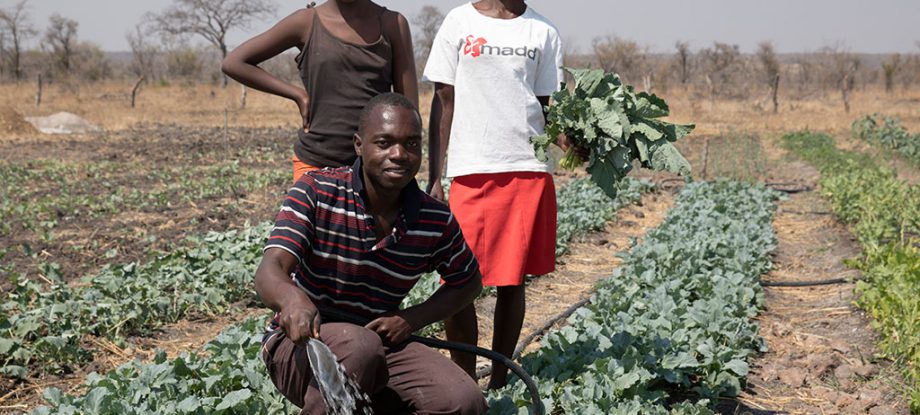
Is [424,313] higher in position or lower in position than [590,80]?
lower

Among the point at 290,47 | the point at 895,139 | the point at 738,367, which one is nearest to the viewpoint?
the point at 290,47

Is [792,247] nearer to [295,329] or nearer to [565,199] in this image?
[565,199]

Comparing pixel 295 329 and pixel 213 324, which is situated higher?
pixel 295 329

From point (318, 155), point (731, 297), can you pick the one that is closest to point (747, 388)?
point (731, 297)

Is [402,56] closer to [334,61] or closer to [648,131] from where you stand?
[334,61]

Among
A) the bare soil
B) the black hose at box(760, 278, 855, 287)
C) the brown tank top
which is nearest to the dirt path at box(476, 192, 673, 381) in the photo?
the black hose at box(760, 278, 855, 287)

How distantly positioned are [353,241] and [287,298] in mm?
334

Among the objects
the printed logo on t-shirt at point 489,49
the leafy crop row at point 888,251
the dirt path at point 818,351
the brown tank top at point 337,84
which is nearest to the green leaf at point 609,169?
the printed logo on t-shirt at point 489,49

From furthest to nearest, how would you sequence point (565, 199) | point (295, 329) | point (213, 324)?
point (565, 199) < point (213, 324) < point (295, 329)

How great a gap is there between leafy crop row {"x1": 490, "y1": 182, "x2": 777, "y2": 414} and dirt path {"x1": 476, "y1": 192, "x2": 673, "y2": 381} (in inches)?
17.9

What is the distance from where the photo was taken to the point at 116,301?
5.19m

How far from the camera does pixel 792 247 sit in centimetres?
817

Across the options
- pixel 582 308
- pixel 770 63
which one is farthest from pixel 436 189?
pixel 770 63

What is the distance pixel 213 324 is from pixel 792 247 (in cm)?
540
